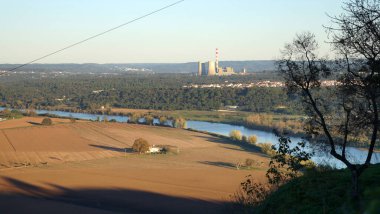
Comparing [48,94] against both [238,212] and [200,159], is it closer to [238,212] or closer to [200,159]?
[200,159]

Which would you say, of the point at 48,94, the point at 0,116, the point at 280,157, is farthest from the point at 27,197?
the point at 48,94

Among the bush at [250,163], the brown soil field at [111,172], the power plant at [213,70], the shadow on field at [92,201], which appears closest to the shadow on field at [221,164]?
the brown soil field at [111,172]

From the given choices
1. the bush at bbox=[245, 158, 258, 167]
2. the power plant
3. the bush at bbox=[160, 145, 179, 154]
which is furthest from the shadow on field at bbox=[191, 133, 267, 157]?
the power plant

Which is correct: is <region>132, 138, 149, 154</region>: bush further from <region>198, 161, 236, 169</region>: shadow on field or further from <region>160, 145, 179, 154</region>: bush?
<region>198, 161, 236, 169</region>: shadow on field

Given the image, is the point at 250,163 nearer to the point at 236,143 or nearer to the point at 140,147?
the point at 140,147

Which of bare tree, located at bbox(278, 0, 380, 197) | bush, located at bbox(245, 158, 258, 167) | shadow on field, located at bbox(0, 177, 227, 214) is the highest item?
bare tree, located at bbox(278, 0, 380, 197)

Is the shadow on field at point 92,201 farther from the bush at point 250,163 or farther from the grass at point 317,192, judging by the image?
the bush at point 250,163
